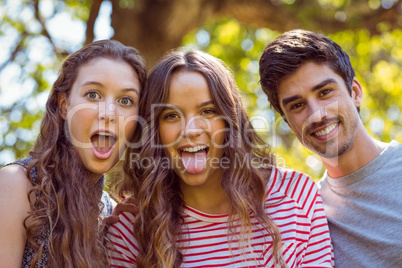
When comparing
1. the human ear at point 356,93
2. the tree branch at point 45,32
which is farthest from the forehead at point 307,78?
the tree branch at point 45,32

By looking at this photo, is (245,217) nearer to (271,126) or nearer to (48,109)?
(48,109)

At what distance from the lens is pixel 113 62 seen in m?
2.96

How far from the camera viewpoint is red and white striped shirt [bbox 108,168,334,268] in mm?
2748

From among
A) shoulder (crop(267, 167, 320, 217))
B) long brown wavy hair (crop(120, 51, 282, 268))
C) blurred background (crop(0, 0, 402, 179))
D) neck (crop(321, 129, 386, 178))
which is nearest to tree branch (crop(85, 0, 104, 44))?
blurred background (crop(0, 0, 402, 179))

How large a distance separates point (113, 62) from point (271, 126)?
4632 millimetres

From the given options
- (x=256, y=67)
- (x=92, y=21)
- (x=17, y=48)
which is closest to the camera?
(x=92, y=21)

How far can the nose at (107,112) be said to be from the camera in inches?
110

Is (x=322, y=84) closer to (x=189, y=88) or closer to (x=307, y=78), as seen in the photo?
(x=307, y=78)

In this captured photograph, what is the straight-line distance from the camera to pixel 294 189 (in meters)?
2.92

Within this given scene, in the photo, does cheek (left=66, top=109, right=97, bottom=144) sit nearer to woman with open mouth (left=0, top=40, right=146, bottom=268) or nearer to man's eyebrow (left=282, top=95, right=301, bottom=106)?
woman with open mouth (left=0, top=40, right=146, bottom=268)

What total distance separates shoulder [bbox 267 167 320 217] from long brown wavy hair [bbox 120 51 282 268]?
82mm

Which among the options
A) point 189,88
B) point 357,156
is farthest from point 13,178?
point 357,156

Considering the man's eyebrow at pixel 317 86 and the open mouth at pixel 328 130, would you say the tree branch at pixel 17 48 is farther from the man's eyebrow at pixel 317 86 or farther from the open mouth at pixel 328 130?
the open mouth at pixel 328 130

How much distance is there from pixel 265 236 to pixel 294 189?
370mm
